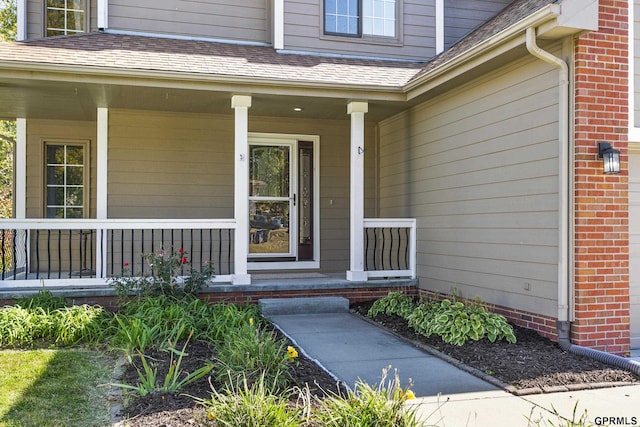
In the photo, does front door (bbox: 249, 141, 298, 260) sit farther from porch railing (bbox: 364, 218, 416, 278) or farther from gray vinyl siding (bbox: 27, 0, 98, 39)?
gray vinyl siding (bbox: 27, 0, 98, 39)

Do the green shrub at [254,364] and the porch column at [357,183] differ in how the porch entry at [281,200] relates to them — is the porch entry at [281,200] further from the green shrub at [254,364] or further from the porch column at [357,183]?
the green shrub at [254,364]

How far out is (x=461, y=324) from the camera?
5.51 meters

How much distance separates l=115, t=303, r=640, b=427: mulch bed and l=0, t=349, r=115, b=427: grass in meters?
0.24

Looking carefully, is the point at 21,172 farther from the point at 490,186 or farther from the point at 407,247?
the point at 490,186

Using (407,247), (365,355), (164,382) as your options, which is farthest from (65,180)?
(365,355)

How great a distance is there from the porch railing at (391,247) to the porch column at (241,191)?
1596 millimetres

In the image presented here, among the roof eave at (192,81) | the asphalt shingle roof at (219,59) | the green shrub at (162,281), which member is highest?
the asphalt shingle roof at (219,59)

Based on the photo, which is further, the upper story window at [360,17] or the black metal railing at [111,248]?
the upper story window at [360,17]

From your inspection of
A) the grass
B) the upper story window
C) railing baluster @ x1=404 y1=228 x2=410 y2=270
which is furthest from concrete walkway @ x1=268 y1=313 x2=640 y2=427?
the upper story window

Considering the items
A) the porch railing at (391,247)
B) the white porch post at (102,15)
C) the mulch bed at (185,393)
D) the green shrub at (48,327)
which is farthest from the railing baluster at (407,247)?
the white porch post at (102,15)

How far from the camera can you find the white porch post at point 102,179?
710 cm

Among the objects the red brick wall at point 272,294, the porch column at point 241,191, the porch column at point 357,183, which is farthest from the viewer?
the porch column at point 357,183

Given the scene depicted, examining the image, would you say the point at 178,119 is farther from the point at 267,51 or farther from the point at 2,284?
the point at 2,284

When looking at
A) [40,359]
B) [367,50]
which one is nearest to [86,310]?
[40,359]
